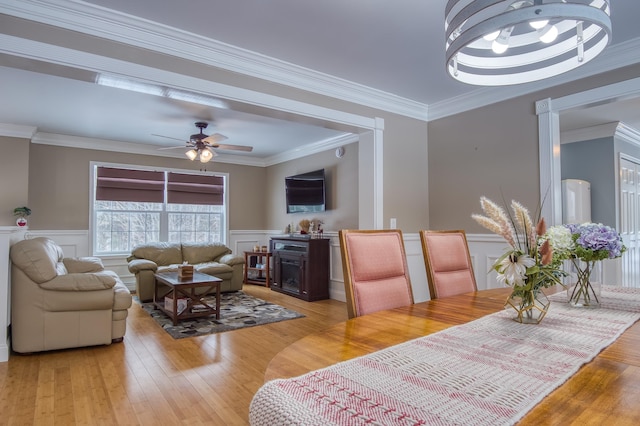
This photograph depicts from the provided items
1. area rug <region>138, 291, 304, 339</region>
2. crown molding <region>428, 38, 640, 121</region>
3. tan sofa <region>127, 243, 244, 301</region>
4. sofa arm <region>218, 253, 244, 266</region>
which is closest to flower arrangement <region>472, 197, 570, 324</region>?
crown molding <region>428, 38, 640, 121</region>

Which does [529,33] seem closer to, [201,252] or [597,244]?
[597,244]

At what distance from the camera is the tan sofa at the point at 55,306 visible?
308 cm

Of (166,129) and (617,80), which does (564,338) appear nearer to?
(617,80)

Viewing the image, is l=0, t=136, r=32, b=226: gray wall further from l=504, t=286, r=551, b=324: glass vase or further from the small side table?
l=504, t=286, r=551, b=324: glass vase

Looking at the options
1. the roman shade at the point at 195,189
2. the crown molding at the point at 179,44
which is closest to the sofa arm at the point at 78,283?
the crown molding at the point at 179,44

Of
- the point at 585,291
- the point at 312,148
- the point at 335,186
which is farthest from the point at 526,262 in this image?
the point at 312,148

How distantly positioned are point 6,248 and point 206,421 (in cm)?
226

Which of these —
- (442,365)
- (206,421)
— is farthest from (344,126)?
(442,365)

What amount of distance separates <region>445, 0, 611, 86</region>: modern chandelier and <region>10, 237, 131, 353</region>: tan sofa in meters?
3.40

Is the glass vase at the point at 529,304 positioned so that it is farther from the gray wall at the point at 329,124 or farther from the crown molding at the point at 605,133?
the crown molding at the point at 605,133

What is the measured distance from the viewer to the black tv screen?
5957 mm

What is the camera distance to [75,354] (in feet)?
10.4

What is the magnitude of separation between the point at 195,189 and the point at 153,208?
798mm

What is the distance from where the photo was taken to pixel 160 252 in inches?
230
